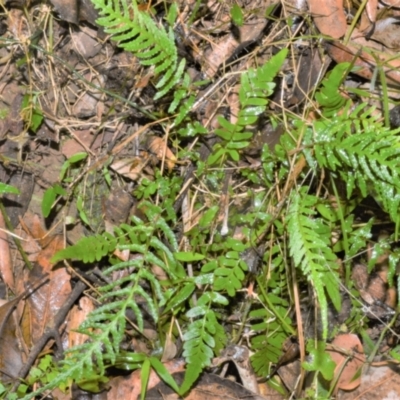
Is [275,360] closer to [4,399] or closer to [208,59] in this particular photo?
[4,399]

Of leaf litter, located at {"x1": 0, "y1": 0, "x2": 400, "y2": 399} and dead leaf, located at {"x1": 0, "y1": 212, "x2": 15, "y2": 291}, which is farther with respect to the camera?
dead leaf, located at {"x1": 0, "y1": 212, "x2": 15, "y2": 291}

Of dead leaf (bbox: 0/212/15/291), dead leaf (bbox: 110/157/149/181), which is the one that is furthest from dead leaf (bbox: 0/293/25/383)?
dead leaf (bbox: 110/157/149/181)

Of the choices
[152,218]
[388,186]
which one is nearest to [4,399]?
[152,218]

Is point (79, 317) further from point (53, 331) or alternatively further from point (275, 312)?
point (275, 312)

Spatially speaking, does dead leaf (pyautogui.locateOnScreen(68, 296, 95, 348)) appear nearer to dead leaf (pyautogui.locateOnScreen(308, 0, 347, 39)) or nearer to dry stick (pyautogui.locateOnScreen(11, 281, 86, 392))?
dry stick (pyautogui.locateOnScreen(11, 281, 86, 392))

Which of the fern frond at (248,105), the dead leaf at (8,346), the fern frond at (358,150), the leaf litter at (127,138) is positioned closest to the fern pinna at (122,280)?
the leaf litter at (127,138)

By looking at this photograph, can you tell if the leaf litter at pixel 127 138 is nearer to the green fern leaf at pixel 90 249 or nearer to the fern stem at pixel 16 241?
the fern stem at pixel 16 241
